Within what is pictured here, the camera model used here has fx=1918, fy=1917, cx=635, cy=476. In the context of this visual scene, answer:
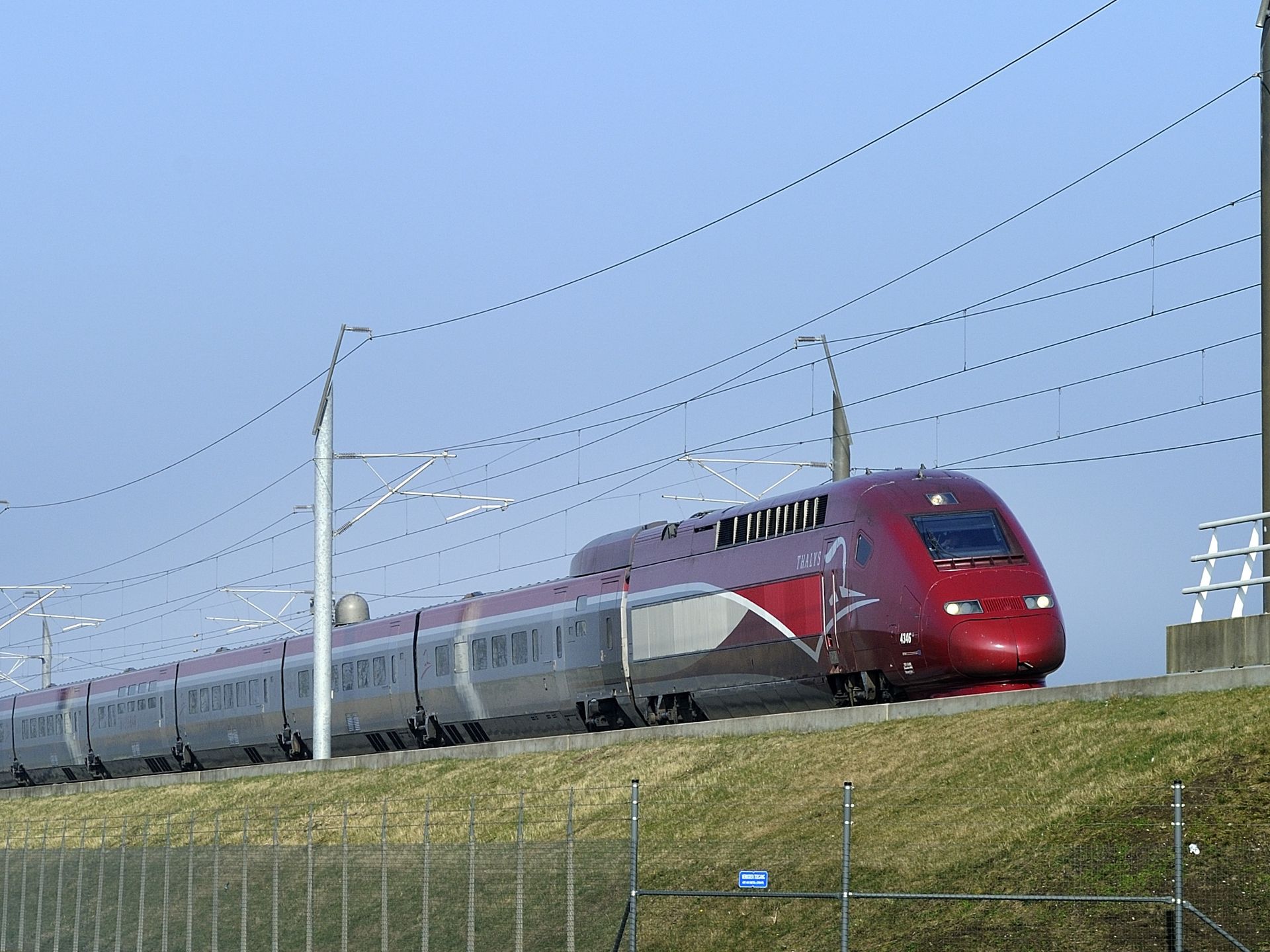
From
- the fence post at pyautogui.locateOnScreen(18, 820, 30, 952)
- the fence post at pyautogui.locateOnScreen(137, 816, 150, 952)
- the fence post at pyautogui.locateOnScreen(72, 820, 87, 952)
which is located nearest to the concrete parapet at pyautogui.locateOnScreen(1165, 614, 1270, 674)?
the fence post at pyautogui.locateOnScreen(137, 816, 150, 952)

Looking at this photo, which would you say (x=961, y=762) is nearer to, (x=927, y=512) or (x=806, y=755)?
(x=806, y=755)

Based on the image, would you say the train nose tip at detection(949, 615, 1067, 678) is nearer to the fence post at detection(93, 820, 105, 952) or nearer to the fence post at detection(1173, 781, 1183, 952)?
the fence post at detection(1173, 781, 1183, 952)

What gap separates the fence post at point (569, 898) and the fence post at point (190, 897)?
7875 mm

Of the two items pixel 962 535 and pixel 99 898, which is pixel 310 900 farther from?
pixel 962 535

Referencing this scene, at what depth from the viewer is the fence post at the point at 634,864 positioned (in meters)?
17.5

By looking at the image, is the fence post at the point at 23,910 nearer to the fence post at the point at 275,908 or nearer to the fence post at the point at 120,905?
the fence post at the point at 120,905

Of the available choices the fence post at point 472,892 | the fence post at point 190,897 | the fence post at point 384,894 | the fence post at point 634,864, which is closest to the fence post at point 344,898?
the fence post at point 384,894

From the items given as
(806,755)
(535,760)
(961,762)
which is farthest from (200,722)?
(961,762)

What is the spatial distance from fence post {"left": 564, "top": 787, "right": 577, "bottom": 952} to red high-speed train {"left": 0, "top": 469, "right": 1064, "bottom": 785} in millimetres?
10916

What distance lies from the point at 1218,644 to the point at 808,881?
250 inches

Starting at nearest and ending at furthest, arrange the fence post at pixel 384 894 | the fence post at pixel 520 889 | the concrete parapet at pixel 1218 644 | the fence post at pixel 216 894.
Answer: the fence post at pixel 520 889
the fence post at pixel 384 894
the concrete parapet at pixel 1218 644
the fence post at pixel 216 894

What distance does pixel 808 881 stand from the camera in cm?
1981

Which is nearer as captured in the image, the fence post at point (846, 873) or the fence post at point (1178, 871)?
the fence post at point (1178, 871)

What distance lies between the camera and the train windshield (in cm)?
2920
